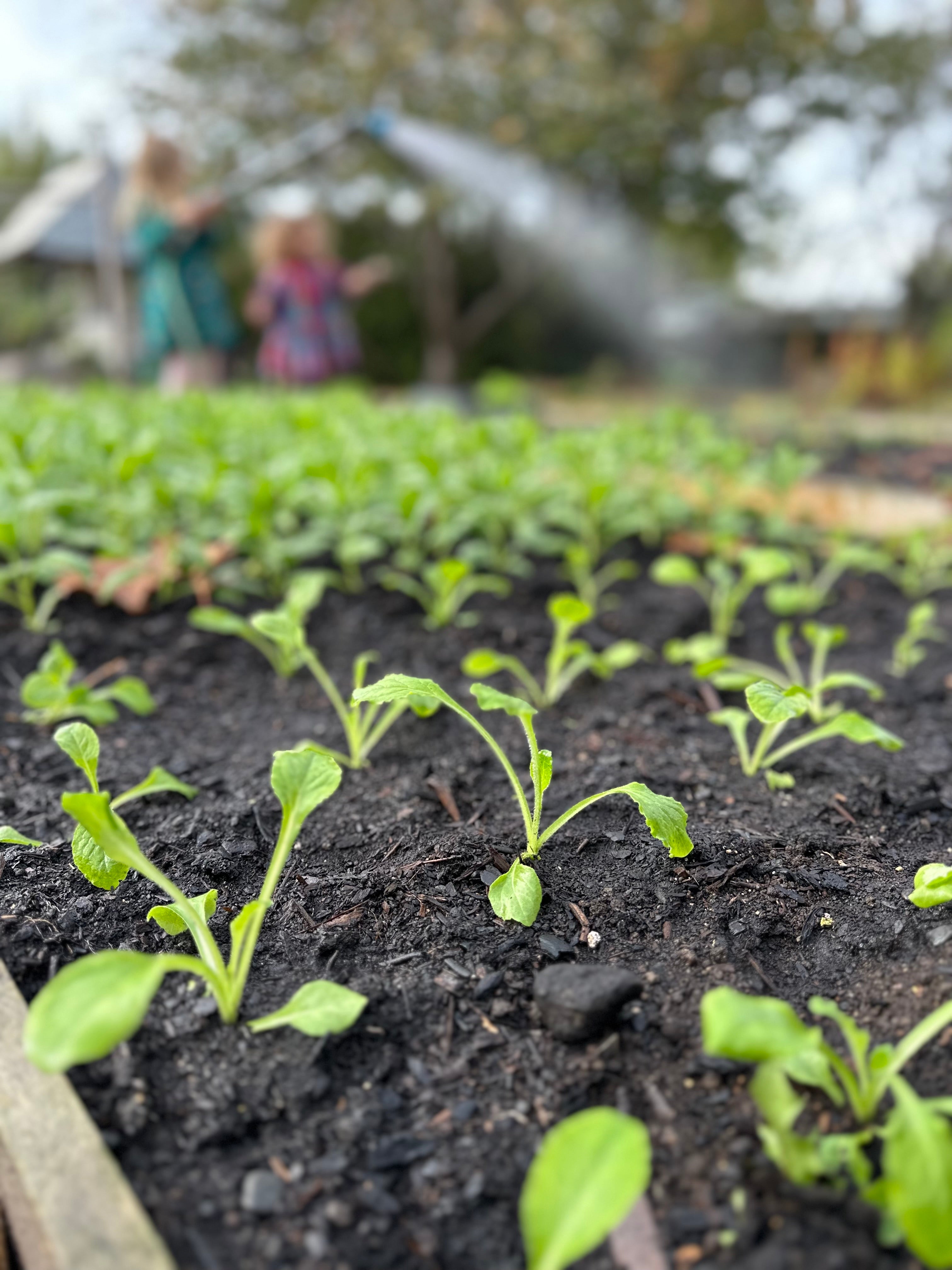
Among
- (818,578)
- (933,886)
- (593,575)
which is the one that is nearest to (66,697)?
(933,886)

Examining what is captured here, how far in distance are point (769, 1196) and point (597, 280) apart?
15.1m

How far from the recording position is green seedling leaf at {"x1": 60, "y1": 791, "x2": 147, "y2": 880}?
1026mm

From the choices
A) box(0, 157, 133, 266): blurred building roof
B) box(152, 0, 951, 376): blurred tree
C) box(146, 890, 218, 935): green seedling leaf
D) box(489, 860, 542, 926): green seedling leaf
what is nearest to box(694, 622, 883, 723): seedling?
box(489, 860, 542, 926): green seedling leaf

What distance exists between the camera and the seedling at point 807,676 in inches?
65.6

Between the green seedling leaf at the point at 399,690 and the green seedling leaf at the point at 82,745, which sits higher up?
the green seedling leaf at the point at 399,690

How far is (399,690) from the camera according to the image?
1.33 meters

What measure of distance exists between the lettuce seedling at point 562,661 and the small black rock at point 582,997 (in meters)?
Answer: 0.69

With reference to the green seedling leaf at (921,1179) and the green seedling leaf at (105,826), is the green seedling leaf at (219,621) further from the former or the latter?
the green seedling leaf at (921,1179)

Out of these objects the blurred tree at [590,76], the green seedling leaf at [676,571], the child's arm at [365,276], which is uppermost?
the blurred tree at [590,76]

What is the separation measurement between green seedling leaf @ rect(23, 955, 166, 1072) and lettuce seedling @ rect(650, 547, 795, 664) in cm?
141

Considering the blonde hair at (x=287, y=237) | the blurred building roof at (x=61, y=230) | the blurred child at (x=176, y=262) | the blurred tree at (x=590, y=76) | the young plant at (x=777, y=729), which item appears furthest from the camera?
the blurred building roof at (x=61, y=230)

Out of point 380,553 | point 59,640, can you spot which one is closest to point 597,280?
point 380,553

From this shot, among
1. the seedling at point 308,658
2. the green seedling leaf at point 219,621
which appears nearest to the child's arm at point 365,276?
the seedling at point 308,658

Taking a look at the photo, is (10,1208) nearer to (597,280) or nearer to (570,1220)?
(570,1220)
